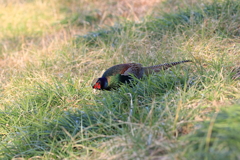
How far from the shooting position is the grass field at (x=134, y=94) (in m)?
2.35

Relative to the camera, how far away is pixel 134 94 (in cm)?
338

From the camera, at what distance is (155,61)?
15.0 feet

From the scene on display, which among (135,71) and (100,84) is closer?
(100,84)

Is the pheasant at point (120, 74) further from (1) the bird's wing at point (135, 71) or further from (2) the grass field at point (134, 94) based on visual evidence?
(2) the grass field at point (134, 94)

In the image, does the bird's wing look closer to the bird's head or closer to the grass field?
the grass field

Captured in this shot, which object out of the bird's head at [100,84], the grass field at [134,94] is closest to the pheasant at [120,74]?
the bird's head at [100,84]

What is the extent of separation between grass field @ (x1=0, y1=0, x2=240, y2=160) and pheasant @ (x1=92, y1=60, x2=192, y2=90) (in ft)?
0.35

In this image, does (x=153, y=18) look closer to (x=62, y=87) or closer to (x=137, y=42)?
(x=137, y=42)

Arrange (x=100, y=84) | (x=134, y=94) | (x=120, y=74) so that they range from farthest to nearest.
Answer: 1. (x=120, y=74)
2. (x=100, y=84)
3. (x=134, y=94)

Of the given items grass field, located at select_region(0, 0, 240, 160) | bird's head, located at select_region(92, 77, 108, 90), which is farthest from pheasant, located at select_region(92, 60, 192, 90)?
grass field, located at select_region(0, 0, 240, 160)

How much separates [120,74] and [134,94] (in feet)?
1.87

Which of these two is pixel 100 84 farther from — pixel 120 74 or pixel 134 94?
pixel 134 94

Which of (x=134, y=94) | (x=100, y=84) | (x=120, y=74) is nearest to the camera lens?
(x=134, y=94)

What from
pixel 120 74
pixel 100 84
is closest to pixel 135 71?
pixel 120 74
